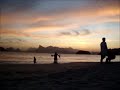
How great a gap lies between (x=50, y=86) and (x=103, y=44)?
9.19 m

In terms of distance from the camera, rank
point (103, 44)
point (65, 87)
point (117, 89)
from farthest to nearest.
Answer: point (103, 44)
point (65, 87)
point (117, 89)

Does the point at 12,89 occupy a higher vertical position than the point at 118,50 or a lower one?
lower

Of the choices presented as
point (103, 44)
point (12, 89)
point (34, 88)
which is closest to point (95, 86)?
point (34, 88)

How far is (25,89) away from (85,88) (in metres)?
1.85

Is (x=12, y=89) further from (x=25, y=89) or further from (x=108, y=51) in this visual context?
(x=108, y=51)

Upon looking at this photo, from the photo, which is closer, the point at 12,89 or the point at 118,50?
the point at 12,89

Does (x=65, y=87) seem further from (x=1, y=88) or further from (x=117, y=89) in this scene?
(x=1, y=88)

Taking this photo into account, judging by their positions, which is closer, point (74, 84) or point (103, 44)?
point (74, 84)

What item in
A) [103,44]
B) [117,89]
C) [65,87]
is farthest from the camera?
[103,44]

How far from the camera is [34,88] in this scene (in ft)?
21.3

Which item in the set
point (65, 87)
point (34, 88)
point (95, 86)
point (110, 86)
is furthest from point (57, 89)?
point (110, 86)

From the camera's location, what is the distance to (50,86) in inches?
264

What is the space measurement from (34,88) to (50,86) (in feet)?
1.76

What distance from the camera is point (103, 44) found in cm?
1509
